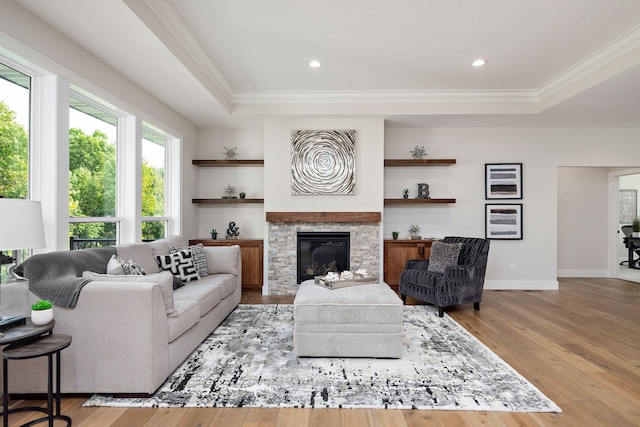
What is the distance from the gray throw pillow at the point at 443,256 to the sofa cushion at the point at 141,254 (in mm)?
3278

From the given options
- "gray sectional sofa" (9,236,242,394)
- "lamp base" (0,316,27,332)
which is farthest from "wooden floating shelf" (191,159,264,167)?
"lamp base" (0,316,27,332)

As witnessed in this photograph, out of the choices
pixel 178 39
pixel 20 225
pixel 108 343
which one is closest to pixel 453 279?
pixel 108 343

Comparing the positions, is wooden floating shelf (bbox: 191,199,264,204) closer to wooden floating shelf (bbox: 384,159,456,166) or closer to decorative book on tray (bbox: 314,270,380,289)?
Answer: wooden floating shelf (bbox: 384,159,456,166)

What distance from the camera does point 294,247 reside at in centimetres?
527

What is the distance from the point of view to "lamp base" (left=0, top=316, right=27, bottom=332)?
1.82 m

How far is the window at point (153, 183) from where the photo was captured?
4492mm

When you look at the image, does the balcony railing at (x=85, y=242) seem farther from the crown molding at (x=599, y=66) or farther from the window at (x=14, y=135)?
the crown molding at (x=599, y=66)

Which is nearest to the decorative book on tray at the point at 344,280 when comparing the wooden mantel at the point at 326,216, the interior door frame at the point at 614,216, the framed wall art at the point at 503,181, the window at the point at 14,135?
the wooden mantel at the point at 326,216

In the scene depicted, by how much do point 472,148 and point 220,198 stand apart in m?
4.17

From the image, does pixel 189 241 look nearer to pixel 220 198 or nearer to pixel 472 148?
pixel 220 198

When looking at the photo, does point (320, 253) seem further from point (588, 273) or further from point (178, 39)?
point (588, 273)

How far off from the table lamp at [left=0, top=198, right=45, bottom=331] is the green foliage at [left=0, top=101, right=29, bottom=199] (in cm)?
93

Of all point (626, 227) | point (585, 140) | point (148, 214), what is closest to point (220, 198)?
point (148, 214)

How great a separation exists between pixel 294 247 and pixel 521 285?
368cm
